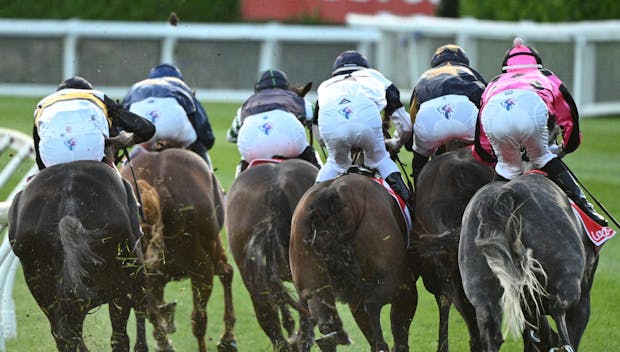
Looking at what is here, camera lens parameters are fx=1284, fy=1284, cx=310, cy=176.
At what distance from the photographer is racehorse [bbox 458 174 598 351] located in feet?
21.1

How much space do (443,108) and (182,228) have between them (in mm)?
2095

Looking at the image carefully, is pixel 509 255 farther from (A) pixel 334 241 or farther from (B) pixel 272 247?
(B) pixel 272 247

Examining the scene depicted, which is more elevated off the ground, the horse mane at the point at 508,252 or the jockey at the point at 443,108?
the jockey at the point at 443,108

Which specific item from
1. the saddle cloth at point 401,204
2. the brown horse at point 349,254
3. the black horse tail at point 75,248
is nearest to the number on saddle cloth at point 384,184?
the saddle cloth at point 401,204

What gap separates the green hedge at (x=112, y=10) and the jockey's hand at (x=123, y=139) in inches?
749

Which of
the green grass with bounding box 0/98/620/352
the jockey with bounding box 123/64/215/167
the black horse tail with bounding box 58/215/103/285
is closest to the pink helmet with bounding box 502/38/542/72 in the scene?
the green grass with bounding box 0/98/620/352

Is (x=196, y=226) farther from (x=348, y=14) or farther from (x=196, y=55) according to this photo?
(x=348, y=14)

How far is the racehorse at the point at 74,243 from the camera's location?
23.5ft

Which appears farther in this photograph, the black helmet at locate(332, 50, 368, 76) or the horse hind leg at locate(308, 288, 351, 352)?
the black helmet at locate(332, 50, 368, 76)

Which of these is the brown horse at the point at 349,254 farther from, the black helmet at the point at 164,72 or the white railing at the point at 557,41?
the white railing at the point at 557,41

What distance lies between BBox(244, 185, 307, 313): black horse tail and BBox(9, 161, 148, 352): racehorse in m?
0.86

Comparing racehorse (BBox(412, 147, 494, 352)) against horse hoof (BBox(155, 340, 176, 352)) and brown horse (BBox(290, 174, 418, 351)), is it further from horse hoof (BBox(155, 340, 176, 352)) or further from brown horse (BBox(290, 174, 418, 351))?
horse hoof (BBox(155, 340, 176, 352))

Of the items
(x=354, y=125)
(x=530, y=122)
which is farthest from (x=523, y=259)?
(x=354, y=125)

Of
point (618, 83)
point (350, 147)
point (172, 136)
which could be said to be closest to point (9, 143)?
point (172, 136)
